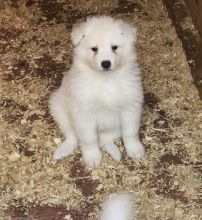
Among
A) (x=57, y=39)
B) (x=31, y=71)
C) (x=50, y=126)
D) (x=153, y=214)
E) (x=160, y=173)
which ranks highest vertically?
(x=57, y=39)

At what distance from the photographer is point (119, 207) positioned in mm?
2963

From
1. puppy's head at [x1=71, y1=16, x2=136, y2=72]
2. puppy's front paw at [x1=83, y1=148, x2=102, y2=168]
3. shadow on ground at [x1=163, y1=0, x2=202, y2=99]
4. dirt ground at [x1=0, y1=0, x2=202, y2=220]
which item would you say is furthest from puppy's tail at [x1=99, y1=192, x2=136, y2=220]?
shadow on ground at [x1=163, y1=0, x2=202, y2=99]

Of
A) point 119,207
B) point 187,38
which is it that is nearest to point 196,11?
point 187,38

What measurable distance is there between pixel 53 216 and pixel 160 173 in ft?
2.45

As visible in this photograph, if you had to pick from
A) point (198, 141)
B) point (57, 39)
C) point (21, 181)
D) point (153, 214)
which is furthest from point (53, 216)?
point (57, 39)

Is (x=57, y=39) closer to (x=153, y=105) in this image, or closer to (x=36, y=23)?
(x=36, y=23)

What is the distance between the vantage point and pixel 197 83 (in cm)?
407

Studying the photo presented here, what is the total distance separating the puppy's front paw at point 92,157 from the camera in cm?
350

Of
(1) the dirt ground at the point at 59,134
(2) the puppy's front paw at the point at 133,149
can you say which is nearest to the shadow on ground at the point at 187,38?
(1) the dirt ground at the point at 59,134

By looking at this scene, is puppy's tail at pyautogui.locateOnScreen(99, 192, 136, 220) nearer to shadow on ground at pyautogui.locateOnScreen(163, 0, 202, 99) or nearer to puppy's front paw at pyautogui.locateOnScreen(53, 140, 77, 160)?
puppy's front paw at pyautogui.locateOnScreen(53, 140, 77, 160)

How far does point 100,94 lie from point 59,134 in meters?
0.61

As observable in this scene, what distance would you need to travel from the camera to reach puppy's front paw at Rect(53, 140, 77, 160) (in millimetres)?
3562

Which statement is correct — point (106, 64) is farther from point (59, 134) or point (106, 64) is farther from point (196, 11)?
point (196, 11)

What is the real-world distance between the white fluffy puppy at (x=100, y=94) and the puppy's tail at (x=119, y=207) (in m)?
0.33
